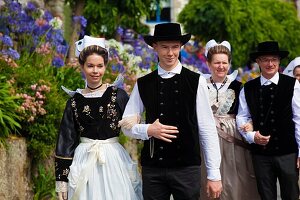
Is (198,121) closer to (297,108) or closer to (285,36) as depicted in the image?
(297,108)

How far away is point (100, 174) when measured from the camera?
4.25 metres

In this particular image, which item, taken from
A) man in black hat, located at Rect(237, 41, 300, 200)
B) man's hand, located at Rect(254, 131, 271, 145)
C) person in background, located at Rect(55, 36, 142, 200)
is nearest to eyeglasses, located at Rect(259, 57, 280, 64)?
man in black hat, located at Rect(237, 41, 300, 200)

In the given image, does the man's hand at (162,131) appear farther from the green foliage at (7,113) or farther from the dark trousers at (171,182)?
the green foliage at (7,113)

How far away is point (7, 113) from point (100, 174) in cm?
170

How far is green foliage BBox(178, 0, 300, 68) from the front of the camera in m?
14.5

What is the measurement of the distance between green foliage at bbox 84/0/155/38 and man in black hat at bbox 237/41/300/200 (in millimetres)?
6162

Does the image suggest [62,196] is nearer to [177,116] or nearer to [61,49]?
[177,116]

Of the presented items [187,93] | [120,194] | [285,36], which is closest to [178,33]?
[187,93]

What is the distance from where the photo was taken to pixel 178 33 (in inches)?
152

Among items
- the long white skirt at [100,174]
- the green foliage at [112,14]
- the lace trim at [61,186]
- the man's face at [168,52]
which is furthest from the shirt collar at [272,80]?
the green foliage at [112,14]

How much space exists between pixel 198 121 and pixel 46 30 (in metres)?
4.37

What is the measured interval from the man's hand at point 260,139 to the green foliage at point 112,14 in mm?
6361

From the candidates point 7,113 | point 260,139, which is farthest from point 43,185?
point 260,139

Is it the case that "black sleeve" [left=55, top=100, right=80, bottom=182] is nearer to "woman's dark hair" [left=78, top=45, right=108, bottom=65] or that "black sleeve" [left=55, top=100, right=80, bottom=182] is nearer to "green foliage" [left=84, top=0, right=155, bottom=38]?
"woman's dark hair" [left=78, top=45, right=108, bottom=65]
